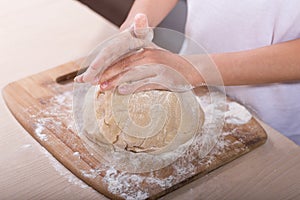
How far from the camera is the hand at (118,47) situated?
84cm

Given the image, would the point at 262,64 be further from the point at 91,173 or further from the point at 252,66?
the point at 91,173

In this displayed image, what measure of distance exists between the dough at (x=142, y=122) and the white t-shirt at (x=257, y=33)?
0.86ft

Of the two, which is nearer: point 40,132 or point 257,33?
point 40,132

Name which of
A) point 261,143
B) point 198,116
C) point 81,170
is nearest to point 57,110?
point 81,170

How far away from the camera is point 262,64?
3.12 ft

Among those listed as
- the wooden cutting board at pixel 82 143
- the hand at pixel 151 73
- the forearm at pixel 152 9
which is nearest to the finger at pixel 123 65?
the hand at pixel 151 73

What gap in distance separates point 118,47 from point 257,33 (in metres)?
0.40

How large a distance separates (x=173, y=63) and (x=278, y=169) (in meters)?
0.28

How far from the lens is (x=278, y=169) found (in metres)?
0.85

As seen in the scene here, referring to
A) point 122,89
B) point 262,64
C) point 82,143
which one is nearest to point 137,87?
point 122,89

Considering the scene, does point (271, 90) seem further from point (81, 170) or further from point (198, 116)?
point (81, 170)

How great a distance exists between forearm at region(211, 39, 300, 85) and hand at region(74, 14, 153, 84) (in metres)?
0.17

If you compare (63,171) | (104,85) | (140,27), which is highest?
(140,27)

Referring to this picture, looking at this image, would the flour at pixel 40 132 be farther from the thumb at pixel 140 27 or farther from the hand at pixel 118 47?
Result: the thumb at pixel 140 27
